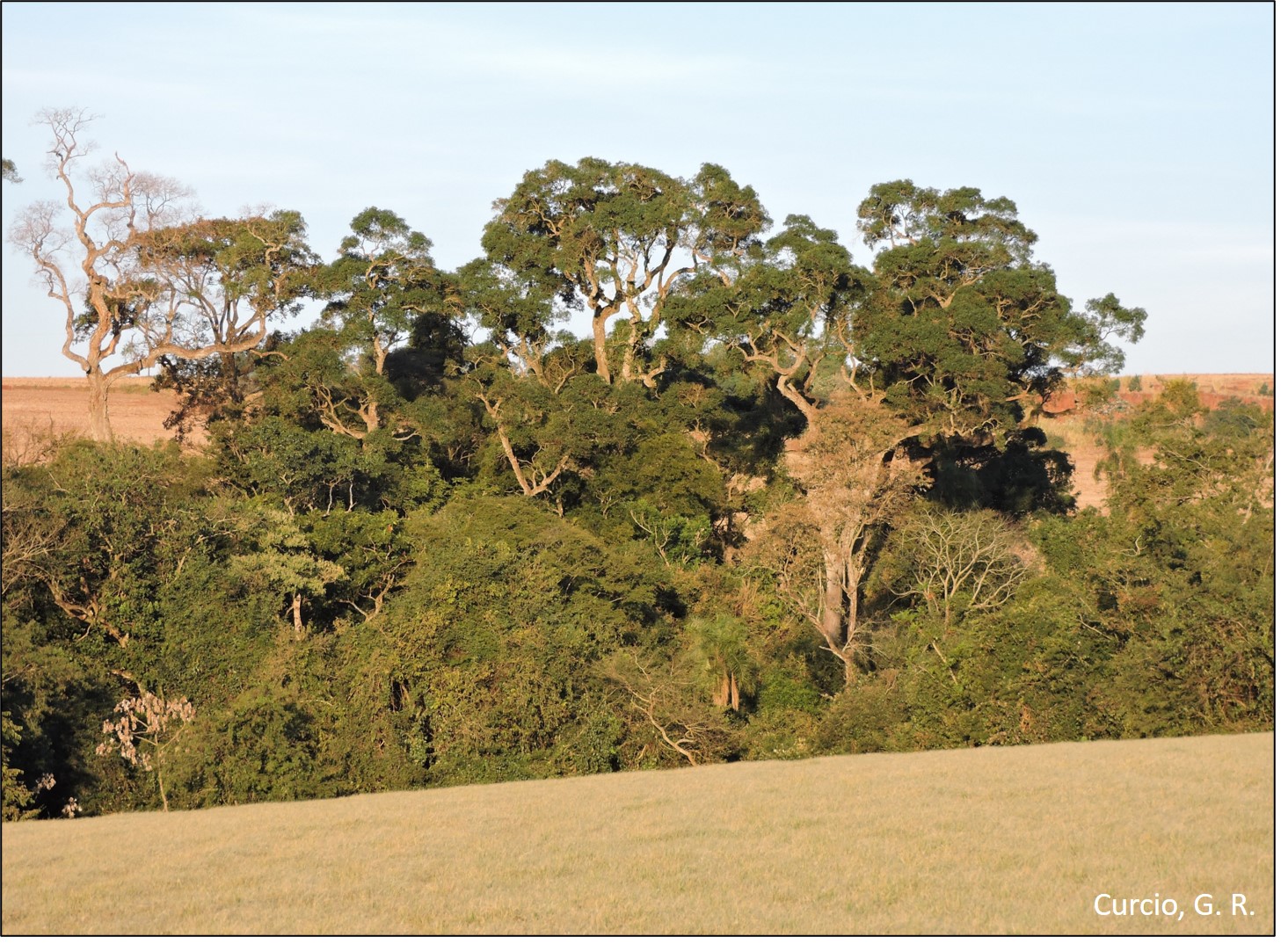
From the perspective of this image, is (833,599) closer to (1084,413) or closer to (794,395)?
(794,395)

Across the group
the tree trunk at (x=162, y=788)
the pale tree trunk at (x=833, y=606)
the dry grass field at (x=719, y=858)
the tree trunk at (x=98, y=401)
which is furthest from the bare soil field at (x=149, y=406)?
the dry grass field at (x=719, y=858)

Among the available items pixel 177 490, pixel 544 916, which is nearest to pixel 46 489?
pixel 177 490

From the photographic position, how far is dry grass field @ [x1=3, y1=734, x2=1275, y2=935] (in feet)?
37.7

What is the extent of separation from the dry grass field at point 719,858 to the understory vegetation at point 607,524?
554 cm

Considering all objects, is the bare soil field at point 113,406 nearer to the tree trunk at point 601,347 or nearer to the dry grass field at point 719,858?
the tree trunk at point 601,347

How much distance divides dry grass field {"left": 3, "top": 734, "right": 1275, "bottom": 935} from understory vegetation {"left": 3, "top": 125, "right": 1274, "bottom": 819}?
554 centimetres

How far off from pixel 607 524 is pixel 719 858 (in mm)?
21816

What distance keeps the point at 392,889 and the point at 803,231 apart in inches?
1098

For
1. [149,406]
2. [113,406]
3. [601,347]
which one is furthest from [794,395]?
[149,406]

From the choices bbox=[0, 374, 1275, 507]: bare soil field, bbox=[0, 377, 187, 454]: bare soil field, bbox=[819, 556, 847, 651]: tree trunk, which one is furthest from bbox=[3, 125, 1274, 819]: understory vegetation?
bbox=[0, 377, 187, 454]: bare soil field

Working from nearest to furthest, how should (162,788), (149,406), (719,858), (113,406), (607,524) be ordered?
(719,858), (162,788), (607,524), (113,406), (149,406)

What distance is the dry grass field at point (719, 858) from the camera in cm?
1150

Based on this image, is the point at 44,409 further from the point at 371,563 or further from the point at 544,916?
the point at 544,916

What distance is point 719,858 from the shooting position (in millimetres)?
14180
